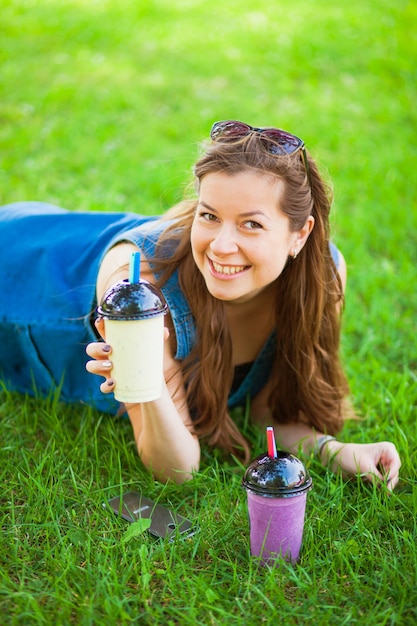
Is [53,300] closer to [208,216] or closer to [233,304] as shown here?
[233,304]

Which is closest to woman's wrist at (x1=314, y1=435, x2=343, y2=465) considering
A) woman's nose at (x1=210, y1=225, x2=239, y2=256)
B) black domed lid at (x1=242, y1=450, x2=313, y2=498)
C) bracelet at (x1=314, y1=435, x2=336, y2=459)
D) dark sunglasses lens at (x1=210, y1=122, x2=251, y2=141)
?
bracelet at (x1=314, y1=435, x2=336, y2=459)

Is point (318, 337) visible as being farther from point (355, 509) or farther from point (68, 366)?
point (68, 366)

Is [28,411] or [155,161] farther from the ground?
[155,161]

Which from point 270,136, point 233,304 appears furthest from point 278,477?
point 270,136

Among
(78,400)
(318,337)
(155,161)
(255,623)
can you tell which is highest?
(155,161)

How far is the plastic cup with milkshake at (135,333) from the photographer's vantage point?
219cm

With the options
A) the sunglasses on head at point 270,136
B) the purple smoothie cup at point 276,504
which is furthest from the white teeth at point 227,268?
the purple smoothie cup at point 276,504

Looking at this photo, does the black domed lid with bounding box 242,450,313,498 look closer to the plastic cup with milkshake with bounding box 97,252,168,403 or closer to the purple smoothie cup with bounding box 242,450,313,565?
the purple smoothie cup with bounding box 242,450,313,565

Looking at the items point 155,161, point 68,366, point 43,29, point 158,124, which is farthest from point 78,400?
point 43,29

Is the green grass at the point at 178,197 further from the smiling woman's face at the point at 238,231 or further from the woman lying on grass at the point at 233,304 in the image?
the smiling woman's face at the point at 238,231

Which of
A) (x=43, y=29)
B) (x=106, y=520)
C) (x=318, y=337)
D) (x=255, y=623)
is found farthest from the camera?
(x=43, y=29)

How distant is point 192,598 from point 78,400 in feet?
4.35

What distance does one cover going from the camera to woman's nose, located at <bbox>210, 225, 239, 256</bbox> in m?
2.56

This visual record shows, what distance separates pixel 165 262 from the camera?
2.96 meters
